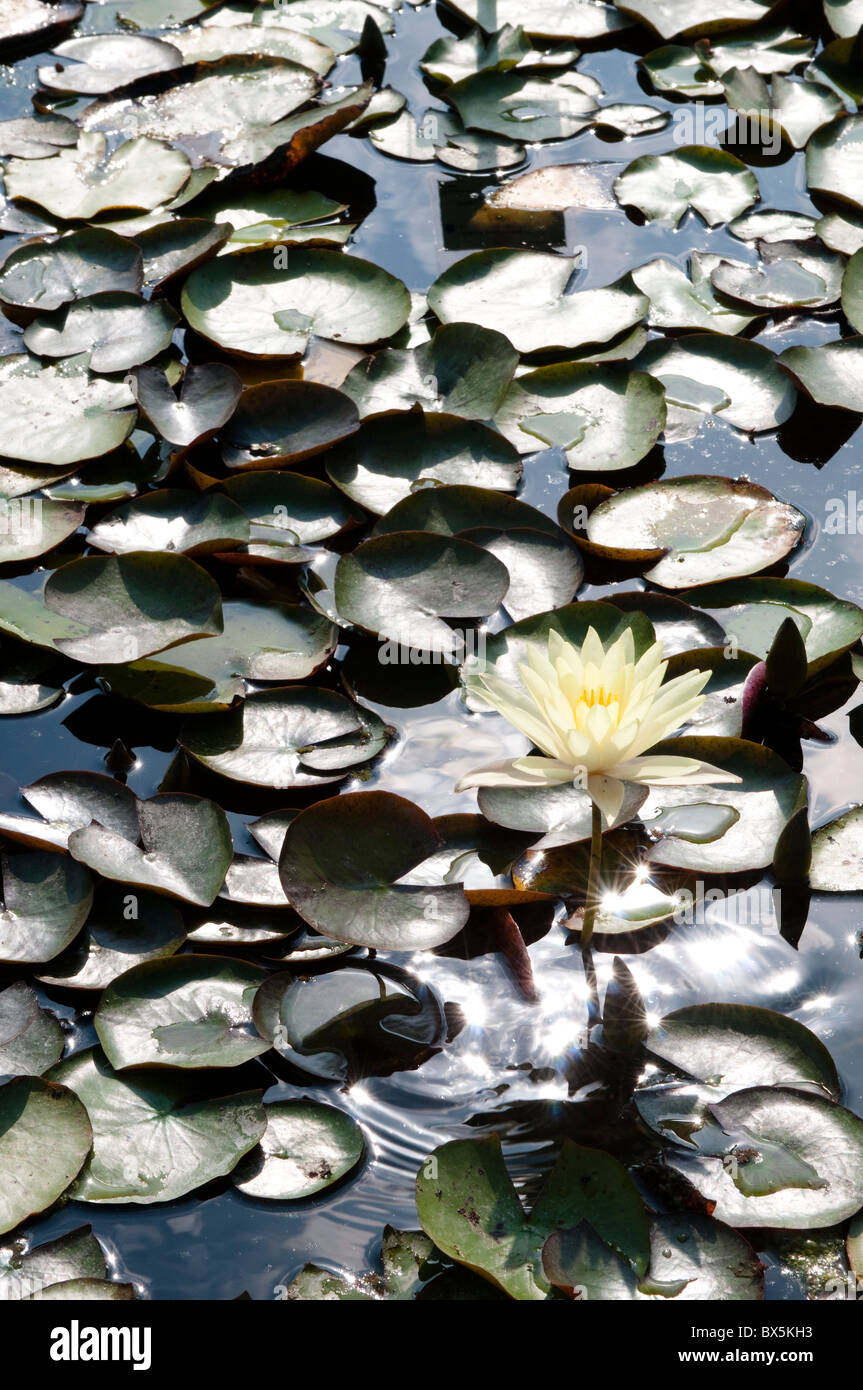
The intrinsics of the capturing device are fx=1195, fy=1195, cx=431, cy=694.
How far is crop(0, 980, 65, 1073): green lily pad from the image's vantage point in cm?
206

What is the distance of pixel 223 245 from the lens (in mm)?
3533

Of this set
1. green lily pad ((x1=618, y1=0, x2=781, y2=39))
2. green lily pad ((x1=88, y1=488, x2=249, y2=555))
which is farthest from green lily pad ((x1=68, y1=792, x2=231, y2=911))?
green lily pad ((x1=618, y1=0, x2=781, y2=39))

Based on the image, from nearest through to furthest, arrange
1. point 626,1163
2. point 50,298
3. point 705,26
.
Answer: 1. point 626,1163
2. point 50,298
3. point 705,26

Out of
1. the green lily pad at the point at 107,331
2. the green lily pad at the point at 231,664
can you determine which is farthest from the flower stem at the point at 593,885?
the green lily pad at the point at 107,331

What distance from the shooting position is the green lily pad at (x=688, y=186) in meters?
3.87

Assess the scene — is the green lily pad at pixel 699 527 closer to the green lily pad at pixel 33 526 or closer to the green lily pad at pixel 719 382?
the green lily pad at pixel 719 382

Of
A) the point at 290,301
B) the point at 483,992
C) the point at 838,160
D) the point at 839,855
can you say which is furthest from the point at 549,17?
the point at 483,992

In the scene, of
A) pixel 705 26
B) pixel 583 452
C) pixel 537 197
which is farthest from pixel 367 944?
pixel 705 26

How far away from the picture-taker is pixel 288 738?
2.54 metres

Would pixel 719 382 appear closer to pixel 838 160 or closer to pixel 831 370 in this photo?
pixel 831 370

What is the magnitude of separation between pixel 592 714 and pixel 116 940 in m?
1.02
